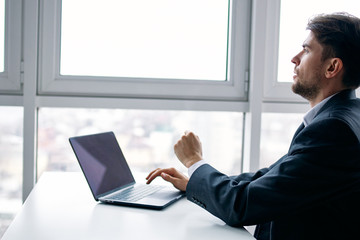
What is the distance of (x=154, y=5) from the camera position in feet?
6.88

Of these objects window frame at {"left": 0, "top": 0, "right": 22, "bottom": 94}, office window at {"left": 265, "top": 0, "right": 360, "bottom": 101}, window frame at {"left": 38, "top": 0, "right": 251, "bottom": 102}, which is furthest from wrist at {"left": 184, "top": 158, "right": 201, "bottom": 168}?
window frame at {"left": 0, "top": 0, "right": 22, "bottom": 94}

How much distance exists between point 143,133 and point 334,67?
109cm

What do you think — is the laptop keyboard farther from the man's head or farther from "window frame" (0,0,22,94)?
"window frame" (0,0,22,94)

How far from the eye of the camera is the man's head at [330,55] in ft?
4.44

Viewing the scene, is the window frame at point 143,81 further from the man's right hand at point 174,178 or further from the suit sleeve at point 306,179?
the suit sleeve at point 306,179

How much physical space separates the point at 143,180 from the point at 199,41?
82 centimetres

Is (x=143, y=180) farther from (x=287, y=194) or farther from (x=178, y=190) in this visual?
(x=287, y=194)

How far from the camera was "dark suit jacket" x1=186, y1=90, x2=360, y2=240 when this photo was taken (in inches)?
43.3

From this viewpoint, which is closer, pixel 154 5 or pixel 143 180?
pixel 143 180

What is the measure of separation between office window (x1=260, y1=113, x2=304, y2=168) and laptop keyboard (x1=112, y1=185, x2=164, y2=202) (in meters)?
0.85

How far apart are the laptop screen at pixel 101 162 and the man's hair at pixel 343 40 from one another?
83 centimetres

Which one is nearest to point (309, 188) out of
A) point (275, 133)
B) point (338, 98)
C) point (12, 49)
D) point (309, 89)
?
point (338, 98)

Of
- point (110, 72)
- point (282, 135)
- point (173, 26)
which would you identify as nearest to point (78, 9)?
point (110, 72)

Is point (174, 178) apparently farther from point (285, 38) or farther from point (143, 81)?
point (285, 38)
